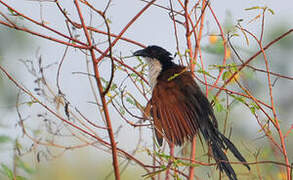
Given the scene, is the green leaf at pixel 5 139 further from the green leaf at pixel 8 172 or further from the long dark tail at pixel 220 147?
the long dark tail at pixel 220 147

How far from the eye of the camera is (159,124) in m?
1.41

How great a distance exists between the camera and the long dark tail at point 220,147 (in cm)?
122

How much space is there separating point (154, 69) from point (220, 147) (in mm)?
631

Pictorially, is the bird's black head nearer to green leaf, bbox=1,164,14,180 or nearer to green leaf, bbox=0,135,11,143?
green leaf, bbox=0,135,11,143

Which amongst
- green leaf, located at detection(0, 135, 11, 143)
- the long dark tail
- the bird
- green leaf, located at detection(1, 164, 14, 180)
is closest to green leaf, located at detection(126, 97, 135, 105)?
the bird

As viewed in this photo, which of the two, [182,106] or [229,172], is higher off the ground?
[182,106]

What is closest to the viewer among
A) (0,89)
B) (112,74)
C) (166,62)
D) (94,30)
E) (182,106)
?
(112,74)

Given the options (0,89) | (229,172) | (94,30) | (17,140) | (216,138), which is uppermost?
(0,89)

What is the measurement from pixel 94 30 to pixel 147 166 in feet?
1.62

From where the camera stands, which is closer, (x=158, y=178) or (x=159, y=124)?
(x=158, y=178)

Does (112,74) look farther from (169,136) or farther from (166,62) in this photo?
(166,62)

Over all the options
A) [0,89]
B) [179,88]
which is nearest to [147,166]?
[179,88]

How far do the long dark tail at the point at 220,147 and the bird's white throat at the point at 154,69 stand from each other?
37cm

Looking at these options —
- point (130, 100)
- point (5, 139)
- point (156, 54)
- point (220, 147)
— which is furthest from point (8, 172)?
point (156, 54)
